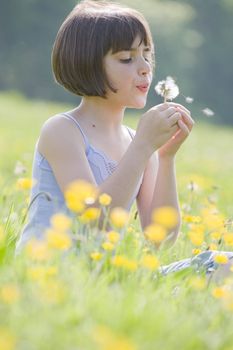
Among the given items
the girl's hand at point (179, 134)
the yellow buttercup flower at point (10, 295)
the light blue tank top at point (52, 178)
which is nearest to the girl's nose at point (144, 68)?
the girl's hand at point (179, 134)

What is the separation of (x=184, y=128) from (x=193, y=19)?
30.0 m

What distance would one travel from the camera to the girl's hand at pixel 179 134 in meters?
3.09

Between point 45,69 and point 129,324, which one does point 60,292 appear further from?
point 45,69

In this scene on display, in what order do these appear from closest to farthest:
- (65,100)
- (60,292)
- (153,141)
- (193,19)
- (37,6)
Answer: (60,292) < (153,141) < (65,100) < (37,6) < (193,19)

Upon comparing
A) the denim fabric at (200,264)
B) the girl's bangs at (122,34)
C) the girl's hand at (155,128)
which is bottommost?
the denim fabric at (200,264)

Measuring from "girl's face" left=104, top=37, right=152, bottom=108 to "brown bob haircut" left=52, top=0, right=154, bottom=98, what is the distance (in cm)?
2

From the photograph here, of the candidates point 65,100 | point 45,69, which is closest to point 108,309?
point 65,100

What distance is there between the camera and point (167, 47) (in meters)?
30.8

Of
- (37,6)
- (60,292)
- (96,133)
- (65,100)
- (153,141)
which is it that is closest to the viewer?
(60,292)

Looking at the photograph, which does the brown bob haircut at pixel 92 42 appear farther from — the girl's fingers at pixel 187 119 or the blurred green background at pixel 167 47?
the blurred green background at pixel 167 47

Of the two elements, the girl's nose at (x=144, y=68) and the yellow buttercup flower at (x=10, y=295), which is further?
the girl's nose at (x=144, y=68)

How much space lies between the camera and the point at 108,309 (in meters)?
2.07

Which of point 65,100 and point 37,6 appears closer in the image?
point 65,100

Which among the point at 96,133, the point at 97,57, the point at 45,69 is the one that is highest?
the point at 97,57
